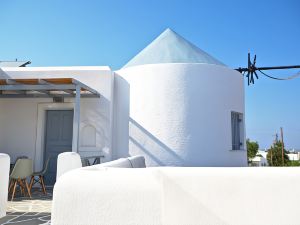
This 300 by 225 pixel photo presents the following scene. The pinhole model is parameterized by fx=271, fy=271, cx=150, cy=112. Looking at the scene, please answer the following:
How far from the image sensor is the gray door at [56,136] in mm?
9266

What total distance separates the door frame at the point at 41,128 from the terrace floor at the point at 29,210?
1.69 metres

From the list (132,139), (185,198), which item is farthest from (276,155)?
(185,198)

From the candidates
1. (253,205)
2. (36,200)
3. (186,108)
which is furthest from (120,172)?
(186,108)

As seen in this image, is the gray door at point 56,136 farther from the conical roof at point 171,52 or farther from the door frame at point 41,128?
the conical roof at point 171,52

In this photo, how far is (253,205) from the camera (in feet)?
8.20

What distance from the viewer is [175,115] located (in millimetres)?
8586

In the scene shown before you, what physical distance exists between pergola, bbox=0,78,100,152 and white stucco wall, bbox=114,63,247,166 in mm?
1344

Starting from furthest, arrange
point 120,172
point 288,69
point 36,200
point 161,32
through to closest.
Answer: point 288,69 → point 161,32 → point 36,200 → point 120,172

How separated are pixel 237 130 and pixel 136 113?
387 centimetres

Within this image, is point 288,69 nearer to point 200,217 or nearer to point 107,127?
point 107,127

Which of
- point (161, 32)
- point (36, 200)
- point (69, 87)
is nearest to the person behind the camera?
point (36, 200)

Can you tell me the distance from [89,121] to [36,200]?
301 centimetres

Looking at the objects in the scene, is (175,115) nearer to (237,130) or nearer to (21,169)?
(237,130)

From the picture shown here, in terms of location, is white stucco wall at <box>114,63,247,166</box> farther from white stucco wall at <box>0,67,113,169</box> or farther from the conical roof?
the conical roof
